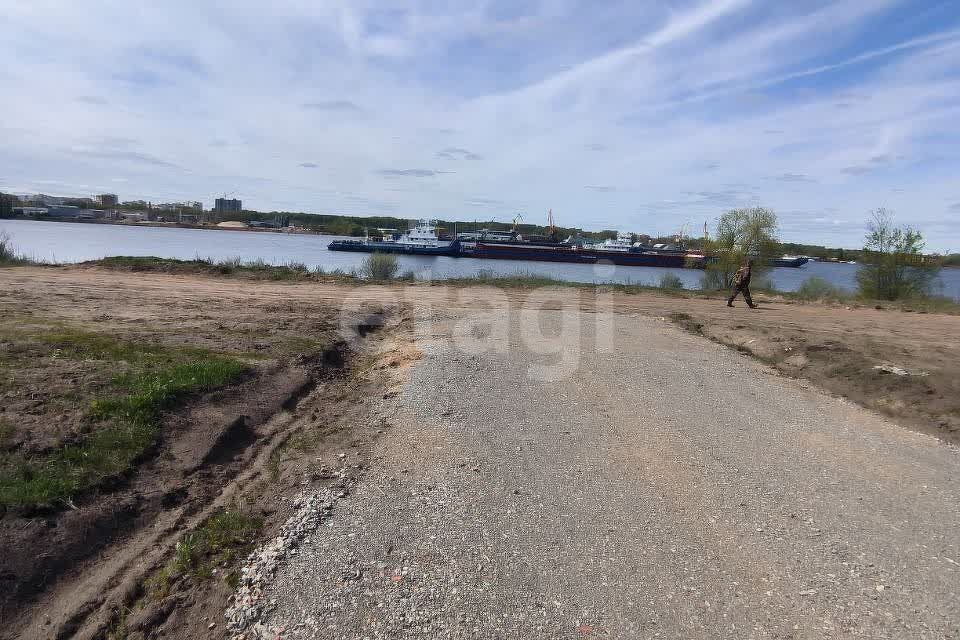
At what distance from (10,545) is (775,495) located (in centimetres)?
602

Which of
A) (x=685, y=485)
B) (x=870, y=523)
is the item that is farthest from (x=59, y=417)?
(x=870, y=523)

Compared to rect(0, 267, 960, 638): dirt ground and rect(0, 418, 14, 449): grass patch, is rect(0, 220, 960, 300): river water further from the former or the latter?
rect(0, 418, 14, 449): grass patch

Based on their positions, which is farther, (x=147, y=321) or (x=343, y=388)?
(x=147, y=321)

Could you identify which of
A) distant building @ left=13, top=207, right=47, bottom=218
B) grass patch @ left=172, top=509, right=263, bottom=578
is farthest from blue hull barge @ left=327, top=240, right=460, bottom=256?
distant building @ left=13, top=207, right=47, bottom=218

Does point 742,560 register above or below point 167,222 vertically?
below

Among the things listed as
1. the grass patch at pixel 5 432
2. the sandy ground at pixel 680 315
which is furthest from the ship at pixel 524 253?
the grass patch at pixel 5 432

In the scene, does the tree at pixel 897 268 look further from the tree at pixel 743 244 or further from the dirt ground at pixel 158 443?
the dirt ground at pixel 158 443

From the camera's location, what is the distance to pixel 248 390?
825cm

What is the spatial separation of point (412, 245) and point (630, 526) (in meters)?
62.4

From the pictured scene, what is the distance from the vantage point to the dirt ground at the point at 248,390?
164 inches

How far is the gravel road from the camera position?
374 cm

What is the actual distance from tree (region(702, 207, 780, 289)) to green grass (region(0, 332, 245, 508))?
2821 centimetres

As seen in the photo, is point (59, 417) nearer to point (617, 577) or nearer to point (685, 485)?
point (617, 577)

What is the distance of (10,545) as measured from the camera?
166 inches
